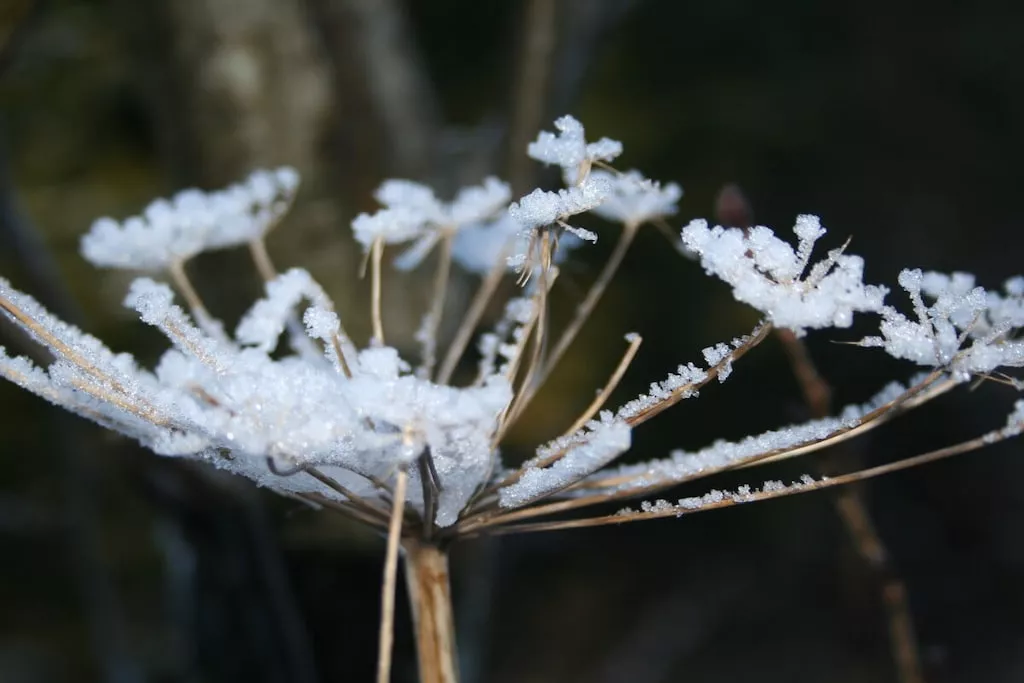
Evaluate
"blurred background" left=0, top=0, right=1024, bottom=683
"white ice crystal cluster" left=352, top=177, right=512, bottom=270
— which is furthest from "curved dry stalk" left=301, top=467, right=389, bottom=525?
"blurred background" left=0, top=0, right=1024, bottom=683

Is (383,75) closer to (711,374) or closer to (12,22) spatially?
(12,22)

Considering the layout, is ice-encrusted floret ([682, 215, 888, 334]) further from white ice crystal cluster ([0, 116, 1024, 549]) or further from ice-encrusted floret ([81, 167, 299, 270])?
ice-encrusted floret ([81, 167, 299, 270])

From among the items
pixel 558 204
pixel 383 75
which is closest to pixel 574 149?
pixel 558 204

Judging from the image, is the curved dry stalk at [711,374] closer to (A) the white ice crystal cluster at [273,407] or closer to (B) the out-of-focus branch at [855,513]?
(A) the white ice crystal cluster at [273,407]

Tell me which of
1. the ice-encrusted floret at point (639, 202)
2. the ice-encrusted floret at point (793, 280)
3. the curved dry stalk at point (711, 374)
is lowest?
the curved dry stalk at point (711, 374)

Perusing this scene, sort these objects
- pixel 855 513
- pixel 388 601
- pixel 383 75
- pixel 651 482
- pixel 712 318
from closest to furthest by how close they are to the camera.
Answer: pixel 388 601
pixel 651 482
pixel 855 513
pixel 383 75
pixel 712 318

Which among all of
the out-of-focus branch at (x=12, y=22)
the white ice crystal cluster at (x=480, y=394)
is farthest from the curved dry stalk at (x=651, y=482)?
the out-of-focus branch at (x=12, y=22)

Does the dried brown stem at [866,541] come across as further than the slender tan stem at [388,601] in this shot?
Yes
